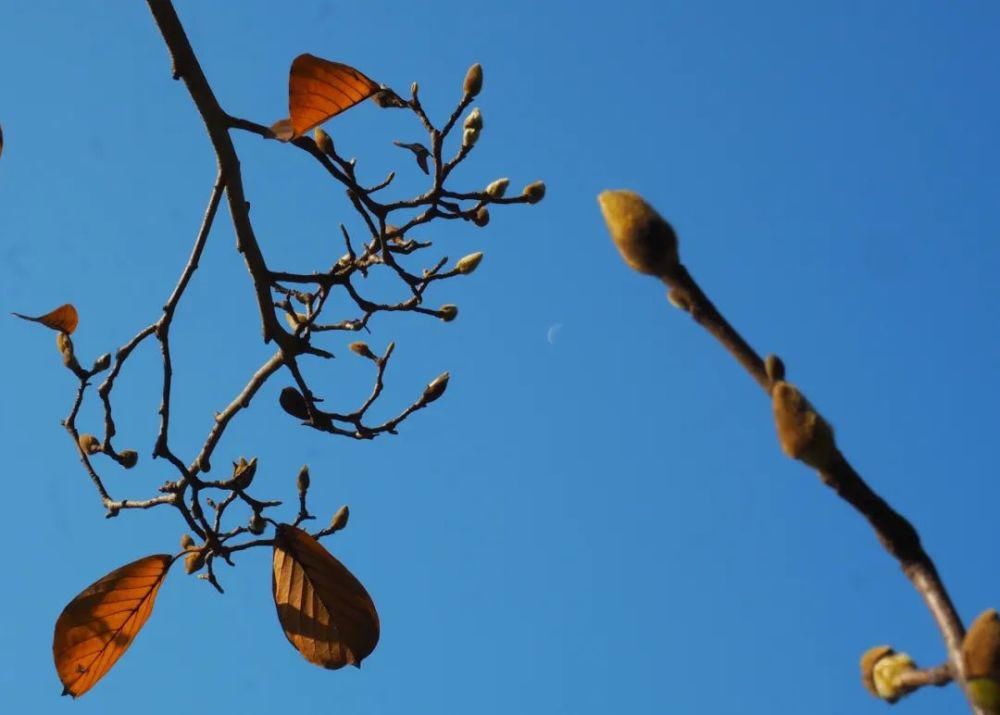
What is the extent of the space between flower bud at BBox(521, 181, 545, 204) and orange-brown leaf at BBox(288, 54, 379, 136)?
51 centimetres

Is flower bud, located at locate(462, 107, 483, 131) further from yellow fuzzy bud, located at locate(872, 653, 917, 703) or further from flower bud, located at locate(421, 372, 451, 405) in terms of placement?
yellow fuzzy bud, located at locate(872, 653, 917, 703)

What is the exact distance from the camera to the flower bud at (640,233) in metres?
0.65

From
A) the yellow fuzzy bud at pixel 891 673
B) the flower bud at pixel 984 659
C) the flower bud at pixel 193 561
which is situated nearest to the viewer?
the flower bud at pixel 984 659

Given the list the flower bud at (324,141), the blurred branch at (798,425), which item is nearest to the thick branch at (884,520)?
the blurred branch at (798,425)

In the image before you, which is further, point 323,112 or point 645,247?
point 323,112

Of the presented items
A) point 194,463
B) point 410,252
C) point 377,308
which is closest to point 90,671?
point 194,463

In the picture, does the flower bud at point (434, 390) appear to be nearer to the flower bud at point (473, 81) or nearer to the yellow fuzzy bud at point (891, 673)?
the flower bud at point (473, 81)

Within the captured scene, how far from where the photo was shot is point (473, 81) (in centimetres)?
286

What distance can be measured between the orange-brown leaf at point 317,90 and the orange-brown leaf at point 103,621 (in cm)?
112

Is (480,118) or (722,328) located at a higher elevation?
(480,118)

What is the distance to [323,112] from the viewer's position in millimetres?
2584

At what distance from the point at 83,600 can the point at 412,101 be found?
57.9 inches

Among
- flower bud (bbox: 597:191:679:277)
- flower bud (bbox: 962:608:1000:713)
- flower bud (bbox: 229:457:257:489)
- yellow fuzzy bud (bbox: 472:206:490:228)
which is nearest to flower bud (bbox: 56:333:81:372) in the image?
flower bud (bbox: 229:457:257:489)

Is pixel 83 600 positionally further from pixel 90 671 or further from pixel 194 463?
pixel 194 463
